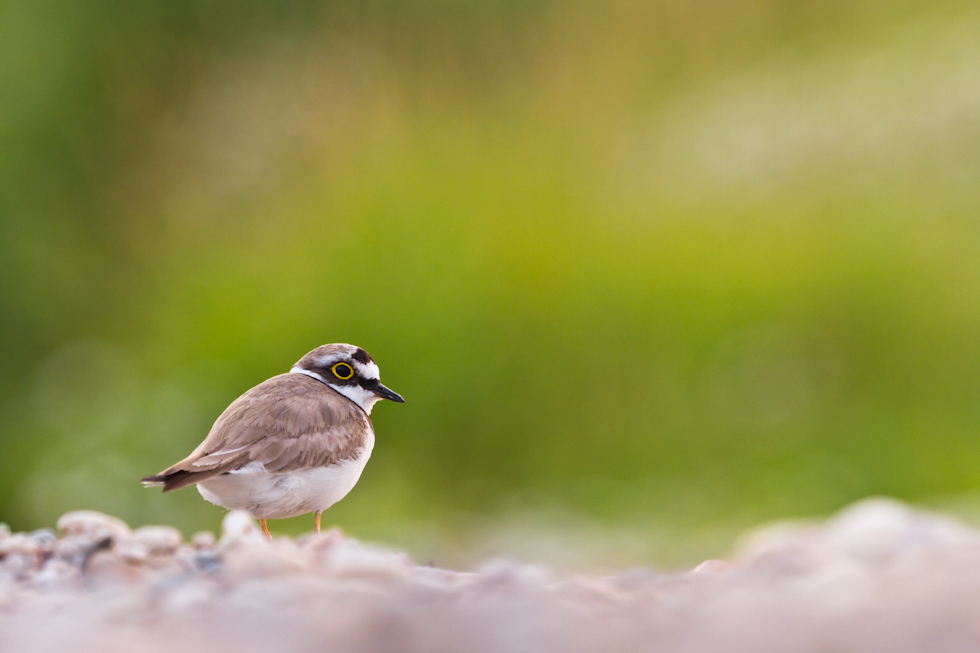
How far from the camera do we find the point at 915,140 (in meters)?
7.09

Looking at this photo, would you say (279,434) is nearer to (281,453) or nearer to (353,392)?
(281,453)

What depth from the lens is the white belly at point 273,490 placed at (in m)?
2.27

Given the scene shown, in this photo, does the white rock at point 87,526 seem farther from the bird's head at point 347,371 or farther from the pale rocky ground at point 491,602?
the bird's head at point 347,371

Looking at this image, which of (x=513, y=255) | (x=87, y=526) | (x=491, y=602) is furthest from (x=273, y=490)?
(x=513, y=255)

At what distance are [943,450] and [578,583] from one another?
3813mm

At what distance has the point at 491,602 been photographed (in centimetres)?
154

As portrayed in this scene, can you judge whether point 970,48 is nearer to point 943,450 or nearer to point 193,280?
point 943,450

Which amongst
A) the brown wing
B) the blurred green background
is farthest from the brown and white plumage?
the blurred green background

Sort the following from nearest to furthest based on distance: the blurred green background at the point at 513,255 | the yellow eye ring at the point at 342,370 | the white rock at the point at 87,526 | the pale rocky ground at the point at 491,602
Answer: the pale rocky ground at the point at 491,602
the white rock at the point at 87,526
the yellow eye ring at the point at 342,370
the blurred green background at the point at 513,255

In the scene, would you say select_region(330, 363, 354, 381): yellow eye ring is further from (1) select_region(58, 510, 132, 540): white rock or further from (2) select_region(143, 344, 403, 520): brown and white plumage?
(1) select_region(58, 510, 132, 540): white rock

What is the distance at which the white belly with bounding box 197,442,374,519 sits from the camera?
2270 mm

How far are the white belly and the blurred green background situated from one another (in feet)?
7.09

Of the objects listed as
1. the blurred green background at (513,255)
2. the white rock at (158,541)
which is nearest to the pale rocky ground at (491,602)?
the white rock at (158,541)

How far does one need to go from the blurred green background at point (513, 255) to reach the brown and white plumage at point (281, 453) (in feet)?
6.80
